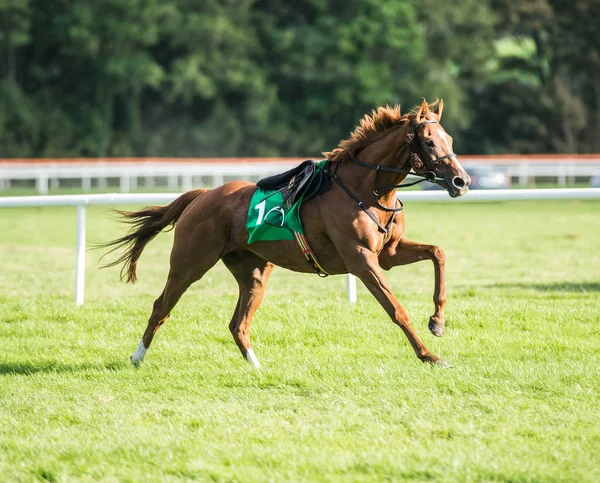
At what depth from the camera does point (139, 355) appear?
22.5 feet

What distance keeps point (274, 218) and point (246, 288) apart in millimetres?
747

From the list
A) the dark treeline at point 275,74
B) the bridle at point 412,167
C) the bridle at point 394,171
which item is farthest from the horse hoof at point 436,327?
the dark treeline at point 275,74

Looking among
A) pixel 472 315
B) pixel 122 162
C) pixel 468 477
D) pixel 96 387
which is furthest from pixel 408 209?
pixel 468 477

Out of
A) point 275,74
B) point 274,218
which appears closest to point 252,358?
point 274,218

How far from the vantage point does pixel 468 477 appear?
4.07 m

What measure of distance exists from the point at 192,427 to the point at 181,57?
3993 centimetres

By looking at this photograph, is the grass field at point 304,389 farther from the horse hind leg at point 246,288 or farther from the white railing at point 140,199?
the white railing at point 140,199

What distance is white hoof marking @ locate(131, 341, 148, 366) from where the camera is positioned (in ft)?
22.4

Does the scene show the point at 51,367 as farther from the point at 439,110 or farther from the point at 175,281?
the point at 439,110

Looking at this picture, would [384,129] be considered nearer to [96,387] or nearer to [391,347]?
[391,347]

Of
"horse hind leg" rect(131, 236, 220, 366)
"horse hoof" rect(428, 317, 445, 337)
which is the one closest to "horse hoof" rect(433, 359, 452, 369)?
"horse hoof" rect(428, 317, 445, 337)

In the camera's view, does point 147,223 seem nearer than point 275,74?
Yes

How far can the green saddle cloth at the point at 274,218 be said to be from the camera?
258 inches

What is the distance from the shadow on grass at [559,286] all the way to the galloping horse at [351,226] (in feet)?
13.0
